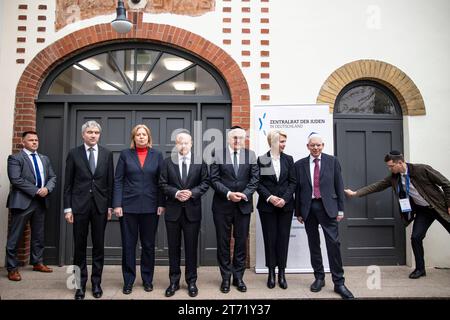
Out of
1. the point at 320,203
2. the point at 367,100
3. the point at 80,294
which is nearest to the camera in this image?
the point at 80,294

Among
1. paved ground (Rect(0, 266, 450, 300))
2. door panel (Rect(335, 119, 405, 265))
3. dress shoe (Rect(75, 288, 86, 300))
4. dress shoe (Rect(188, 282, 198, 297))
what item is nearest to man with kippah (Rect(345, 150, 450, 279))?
paved ground (Rect(0, 266, 450, 300))

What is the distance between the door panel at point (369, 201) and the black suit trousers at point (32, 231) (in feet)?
15.0

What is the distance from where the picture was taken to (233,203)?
14.5ft

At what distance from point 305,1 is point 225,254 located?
165 inches

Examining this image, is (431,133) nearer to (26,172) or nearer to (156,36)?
(156,36)

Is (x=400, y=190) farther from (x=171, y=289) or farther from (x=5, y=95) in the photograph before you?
Answer: (x=5, y=95)

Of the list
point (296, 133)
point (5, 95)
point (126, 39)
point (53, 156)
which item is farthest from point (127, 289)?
point (126, 39)

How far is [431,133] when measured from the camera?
5.73 m

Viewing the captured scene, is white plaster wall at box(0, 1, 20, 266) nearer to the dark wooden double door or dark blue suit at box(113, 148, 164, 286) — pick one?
the dark wooden double door

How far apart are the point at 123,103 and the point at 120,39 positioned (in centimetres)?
102

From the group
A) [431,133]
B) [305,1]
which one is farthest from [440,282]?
[305,1]

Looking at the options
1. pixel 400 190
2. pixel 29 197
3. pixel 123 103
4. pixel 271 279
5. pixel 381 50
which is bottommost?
pixel 271 279

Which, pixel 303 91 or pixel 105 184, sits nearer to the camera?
pixel 105 184

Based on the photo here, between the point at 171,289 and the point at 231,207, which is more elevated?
the point at 231,207
